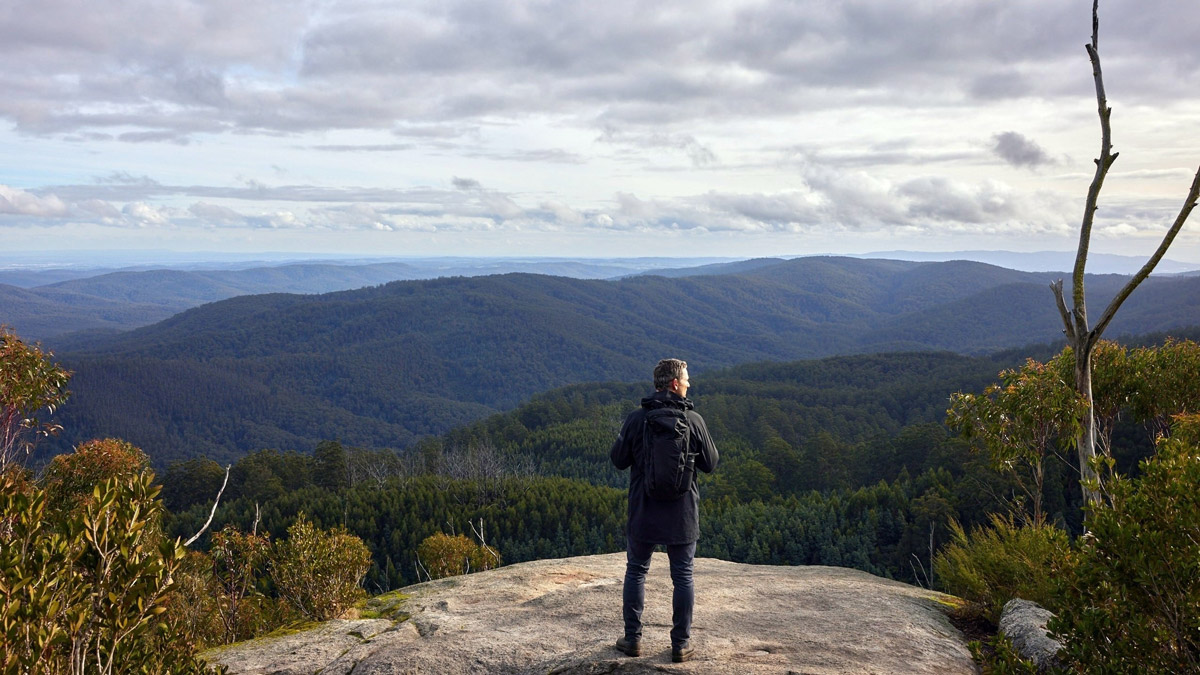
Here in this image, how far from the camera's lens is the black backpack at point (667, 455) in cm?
718

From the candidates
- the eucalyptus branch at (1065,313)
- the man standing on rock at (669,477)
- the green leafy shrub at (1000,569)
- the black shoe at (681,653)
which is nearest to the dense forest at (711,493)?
the green leafy shrub at (1000,569)

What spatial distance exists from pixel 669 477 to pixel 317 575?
9.56 metres

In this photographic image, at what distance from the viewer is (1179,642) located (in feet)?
17.7

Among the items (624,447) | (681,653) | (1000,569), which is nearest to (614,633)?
(681,653)

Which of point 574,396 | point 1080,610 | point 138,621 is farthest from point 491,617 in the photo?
point 574,396

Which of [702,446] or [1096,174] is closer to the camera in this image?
[702,446]

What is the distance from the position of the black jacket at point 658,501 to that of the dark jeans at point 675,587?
0.15 m

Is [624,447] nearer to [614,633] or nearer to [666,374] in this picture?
[666,374]

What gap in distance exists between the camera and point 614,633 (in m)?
9.45

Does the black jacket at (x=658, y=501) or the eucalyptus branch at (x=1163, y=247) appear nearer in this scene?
the black jacket at (x=658, y=501)

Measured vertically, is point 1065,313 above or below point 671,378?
above

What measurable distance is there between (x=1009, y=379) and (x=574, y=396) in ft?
595

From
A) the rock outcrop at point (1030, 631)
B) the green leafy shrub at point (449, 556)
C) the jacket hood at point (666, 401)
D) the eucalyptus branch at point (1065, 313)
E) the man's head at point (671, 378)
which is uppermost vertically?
the eucalyptus branch at point (1065, 313)

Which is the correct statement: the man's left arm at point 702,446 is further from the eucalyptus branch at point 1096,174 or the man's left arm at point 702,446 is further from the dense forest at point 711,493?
the dense forest at point 711,493
